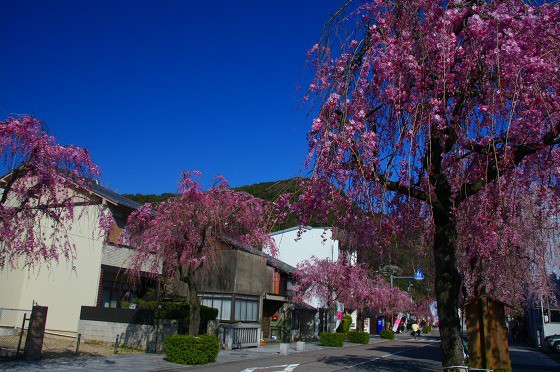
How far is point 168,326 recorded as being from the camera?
21.8m

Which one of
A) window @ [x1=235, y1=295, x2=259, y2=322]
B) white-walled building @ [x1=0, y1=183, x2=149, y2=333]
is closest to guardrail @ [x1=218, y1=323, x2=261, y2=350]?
window @ [x1=235, y1=295, x2=259, y2=322]

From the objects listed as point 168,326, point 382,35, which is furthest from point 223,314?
point 382,35

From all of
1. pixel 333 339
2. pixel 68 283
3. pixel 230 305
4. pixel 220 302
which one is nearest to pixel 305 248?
pixel 333 339

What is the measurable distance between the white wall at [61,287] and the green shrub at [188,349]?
8.80 meters

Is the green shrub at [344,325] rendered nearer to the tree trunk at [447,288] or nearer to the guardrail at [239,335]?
the guardrail at [239,335]

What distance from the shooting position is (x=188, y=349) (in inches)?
691

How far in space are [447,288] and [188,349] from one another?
13.0 metres

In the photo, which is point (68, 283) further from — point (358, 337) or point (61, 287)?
point (358, 337)

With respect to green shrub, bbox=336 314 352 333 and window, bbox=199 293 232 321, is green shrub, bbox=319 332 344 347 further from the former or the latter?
green shrub, bbox=336 314 352 333

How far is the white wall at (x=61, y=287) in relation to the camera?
24594mm

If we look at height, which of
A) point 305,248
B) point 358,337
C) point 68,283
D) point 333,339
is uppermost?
point 305,248

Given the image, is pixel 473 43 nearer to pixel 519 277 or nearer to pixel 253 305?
pixel 519 277

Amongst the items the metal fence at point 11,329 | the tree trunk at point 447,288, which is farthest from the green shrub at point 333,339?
the tree trunk at point 447,288

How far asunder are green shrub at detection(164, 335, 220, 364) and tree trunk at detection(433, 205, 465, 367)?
12.5 metres
